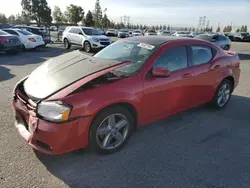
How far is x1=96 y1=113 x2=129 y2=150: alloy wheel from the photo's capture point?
2899 millimetres

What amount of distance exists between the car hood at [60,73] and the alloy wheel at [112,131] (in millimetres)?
691

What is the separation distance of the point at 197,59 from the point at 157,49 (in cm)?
103

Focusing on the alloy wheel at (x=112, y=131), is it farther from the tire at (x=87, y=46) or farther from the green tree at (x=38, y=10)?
the green tree at (x=38, y=10)

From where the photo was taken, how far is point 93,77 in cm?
286

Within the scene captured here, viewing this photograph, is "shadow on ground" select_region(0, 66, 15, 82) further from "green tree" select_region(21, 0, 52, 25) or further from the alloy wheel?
"green tree" select_region(21, 0, 52, 25)

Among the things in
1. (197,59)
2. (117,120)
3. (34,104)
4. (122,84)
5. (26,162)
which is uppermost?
(197,59)

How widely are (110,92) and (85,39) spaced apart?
12.9 m

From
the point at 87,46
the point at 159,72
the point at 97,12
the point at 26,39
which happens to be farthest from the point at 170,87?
the point at 97,12

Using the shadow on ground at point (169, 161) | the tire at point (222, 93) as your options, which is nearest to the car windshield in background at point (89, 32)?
the tire at point (222, 93)

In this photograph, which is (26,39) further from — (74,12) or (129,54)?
(74,12)

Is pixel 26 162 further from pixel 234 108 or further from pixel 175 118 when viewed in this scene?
pixel 234 108

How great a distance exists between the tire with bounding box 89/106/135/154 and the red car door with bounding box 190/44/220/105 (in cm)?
158

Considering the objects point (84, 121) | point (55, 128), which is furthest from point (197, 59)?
point (55, 128)

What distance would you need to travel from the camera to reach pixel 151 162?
9.41ft
